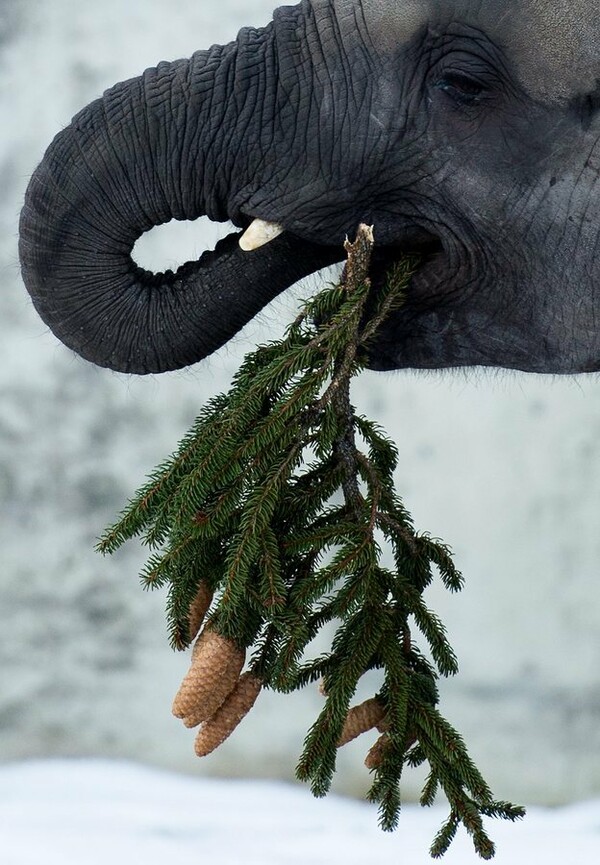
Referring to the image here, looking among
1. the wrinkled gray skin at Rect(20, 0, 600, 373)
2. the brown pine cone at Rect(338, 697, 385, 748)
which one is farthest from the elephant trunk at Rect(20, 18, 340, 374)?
the brown pine cone at Rect(338, 697, 385, 748)

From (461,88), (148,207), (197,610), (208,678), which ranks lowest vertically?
(208,678)

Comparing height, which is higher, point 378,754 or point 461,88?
point 461,88

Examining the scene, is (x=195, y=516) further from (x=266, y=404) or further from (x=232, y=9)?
(x=232, y=9)

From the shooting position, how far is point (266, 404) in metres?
1.30

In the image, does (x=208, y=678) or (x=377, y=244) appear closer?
(x=208, y=678)

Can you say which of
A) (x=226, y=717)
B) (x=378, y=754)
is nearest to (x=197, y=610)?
(x=226, y=717)

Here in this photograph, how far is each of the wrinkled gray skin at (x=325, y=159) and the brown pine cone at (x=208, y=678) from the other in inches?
11.4

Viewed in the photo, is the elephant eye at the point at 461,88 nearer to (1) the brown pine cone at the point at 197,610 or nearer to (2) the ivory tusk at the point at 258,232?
(2) the ivory tusk at the point at 258,232

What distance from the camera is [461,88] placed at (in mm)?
1319

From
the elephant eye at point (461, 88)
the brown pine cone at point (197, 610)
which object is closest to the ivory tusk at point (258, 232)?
the elephant eye at point (461, 88)

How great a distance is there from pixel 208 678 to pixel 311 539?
0.16 meters

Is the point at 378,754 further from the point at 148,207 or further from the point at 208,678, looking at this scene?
the point at 148,207

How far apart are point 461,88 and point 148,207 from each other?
313mm

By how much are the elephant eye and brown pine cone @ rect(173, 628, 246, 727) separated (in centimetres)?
55
